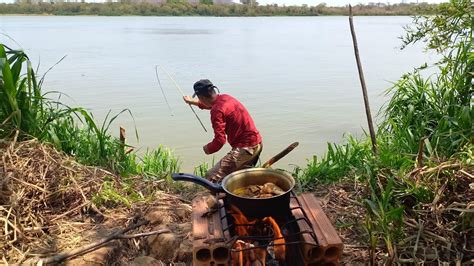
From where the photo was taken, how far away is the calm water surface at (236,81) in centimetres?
696

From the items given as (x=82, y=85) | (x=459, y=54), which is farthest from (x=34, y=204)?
(x=82, y=85)

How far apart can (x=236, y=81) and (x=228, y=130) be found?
6.92 m

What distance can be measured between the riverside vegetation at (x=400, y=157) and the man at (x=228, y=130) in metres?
0.43

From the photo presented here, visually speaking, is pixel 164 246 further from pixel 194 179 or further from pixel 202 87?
pixel 202 87

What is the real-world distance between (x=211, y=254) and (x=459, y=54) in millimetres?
2747

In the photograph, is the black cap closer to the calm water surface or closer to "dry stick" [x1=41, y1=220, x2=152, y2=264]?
"dry stick" [x1=41, y1=220, x2=152, y2=264]

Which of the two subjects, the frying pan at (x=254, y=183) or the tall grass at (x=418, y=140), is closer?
the frying pan at (x=254, y=183)

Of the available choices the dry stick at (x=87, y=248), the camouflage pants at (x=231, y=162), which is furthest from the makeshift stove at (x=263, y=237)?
the camouflage pants at (x=231, y=162)

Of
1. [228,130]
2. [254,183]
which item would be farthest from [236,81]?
[254,183]

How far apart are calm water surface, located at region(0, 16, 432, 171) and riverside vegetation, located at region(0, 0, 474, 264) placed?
4.26 ft

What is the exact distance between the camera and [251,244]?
2049 mm

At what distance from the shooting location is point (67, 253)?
99.4 inches

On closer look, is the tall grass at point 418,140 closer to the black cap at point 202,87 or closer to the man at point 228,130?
the man at point 228,130

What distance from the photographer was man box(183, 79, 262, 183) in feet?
12.5
